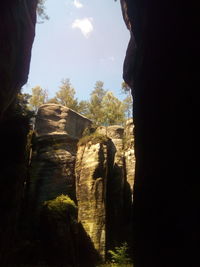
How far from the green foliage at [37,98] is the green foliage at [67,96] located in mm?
2588

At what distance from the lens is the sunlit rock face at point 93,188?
16.9 m

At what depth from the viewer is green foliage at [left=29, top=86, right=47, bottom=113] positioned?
37094 millimetres

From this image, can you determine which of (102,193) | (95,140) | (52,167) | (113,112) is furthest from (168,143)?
(113,112)

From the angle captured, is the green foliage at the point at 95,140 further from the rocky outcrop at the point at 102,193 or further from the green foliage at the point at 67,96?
the green foliage at the point at 67,96

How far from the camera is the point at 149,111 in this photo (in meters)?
7.05

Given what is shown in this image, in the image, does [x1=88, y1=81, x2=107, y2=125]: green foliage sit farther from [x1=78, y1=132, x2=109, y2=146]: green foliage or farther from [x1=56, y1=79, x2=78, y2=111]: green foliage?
[x1=78, y1=132, x2=109, y2=146]: green foliage

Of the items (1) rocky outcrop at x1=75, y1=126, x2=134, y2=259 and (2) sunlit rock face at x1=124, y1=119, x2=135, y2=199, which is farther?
(2) sunlit rock face at x1=124, y1=119, x2=135, y2=199

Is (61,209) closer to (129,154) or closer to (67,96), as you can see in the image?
(129,154)

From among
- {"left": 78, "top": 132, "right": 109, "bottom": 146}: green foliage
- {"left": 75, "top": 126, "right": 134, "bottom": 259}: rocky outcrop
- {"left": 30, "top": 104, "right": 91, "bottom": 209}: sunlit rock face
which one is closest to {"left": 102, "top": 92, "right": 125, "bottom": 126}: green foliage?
{"left": 75, "top": 126, "right": 134, "bottom": 259}: rocky outcrop

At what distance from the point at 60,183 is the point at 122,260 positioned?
7495mm

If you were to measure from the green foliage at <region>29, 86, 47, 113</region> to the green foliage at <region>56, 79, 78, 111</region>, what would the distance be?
2.59 m

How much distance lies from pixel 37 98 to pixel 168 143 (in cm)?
3466

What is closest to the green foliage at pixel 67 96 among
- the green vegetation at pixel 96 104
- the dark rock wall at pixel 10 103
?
the green vegetation at pixel 96 104

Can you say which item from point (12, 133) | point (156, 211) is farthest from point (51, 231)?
point (156, 211)
